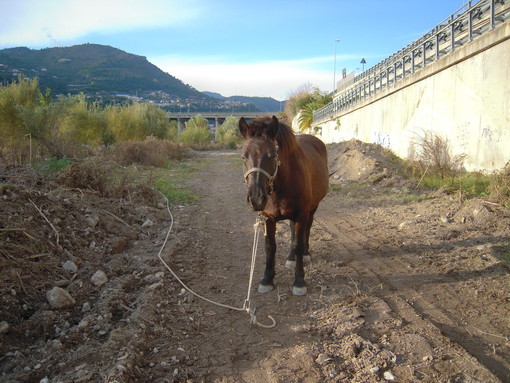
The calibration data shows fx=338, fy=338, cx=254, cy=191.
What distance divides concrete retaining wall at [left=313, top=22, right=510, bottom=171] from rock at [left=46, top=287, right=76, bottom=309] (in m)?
9.10

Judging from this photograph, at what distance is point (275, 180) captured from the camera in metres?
3.87

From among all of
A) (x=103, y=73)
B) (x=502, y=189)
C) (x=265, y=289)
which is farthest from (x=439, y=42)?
(x=103, y=73)

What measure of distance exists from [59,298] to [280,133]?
2.95m

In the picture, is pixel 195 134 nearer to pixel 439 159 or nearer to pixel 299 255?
pixel 439 159

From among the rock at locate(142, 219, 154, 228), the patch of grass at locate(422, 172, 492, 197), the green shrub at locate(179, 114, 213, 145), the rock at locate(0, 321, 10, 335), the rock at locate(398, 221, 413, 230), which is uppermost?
the green shrub at locate(179, 114, 213, 145)

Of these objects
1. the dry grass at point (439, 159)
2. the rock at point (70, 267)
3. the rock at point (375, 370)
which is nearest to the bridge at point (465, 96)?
the dry grass at point (439, 159)

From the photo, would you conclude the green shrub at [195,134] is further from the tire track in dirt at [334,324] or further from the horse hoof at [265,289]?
the horse hoof at [265,289]

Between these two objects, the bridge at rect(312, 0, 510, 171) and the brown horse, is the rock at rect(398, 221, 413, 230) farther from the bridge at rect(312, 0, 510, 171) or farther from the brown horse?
the bridge at rect(312, 0, 510, 171)

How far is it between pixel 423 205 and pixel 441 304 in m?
4.54

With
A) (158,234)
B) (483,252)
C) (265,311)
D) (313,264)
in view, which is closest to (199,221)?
(158,234)

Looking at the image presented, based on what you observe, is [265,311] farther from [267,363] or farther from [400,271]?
[400,271]

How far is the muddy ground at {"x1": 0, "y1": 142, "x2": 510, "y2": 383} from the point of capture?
8.78ft

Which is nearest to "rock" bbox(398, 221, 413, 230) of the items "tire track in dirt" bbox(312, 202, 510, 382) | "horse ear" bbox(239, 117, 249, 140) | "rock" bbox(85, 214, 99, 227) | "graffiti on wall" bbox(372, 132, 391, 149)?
"tire track in dirt" bbox(312, 202, 510, 382)

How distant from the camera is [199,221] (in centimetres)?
757
